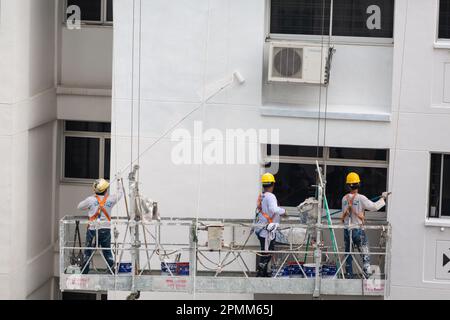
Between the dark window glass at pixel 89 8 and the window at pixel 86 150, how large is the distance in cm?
156

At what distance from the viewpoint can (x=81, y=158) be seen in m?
21.8

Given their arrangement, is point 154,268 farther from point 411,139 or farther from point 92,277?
point 411,139

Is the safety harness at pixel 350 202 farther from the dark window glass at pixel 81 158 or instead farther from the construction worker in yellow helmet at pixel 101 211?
the dark window glass at pixel 81 158

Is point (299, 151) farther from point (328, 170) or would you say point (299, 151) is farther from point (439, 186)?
point (439, 186)

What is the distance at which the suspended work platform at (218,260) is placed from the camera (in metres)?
18.6

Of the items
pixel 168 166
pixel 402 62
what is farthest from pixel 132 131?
pixel 402 62

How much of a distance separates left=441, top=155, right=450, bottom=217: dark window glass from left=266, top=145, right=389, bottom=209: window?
2.58ft

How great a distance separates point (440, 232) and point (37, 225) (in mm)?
5729

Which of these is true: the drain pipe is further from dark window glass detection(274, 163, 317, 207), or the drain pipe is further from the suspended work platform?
dark window glass detection(274, 163, 317, 207)

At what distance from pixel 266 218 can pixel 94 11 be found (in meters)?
4.44

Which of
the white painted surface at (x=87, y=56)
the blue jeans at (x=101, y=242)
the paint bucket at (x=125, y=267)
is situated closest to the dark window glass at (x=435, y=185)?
the paint bucket at (x=125, y=267)

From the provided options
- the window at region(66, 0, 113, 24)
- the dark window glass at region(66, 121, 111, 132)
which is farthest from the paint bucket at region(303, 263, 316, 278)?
the window at region(66, 0, 113, 24)

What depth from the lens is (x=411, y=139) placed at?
63.3 ft

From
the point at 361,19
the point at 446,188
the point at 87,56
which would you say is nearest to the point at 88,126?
the point at 87,56
